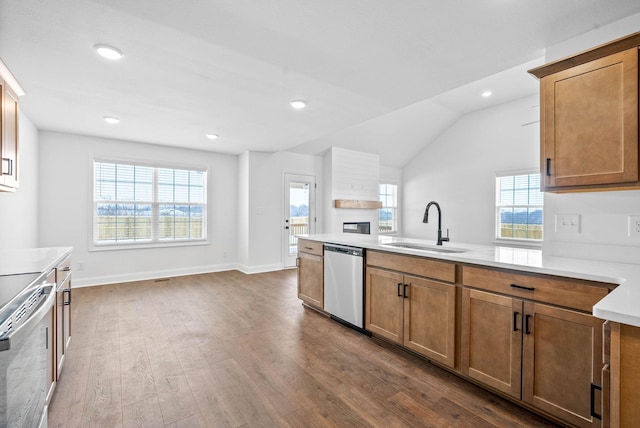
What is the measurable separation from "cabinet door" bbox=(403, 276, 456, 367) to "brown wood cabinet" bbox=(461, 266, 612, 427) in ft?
Answer: 0.31

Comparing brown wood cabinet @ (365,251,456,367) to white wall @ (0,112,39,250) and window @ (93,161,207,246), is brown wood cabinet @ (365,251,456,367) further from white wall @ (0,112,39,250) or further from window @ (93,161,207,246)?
window @ (93,161,207,246)

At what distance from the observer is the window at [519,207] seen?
578 cm

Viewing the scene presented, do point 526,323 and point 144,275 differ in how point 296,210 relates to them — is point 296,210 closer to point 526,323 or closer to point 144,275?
point 144,275

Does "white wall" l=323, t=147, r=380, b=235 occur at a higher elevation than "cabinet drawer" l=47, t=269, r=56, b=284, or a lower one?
higher

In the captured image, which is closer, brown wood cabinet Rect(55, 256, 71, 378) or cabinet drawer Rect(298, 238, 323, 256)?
brown wood cabinet Rect(55, 256, 71, 378)

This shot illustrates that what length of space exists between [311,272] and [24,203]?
3.66 metres

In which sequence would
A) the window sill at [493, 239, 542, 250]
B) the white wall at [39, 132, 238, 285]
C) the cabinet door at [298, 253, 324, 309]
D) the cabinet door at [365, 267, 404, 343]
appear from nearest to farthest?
1. the cabinet door at [365, 267, 404, 343]
2. the cabinet door at [298, 253, 324, 309]
3. the white wall at [39, 132, 238, 285]
4. the window sill at [493, 239, 542, 250]

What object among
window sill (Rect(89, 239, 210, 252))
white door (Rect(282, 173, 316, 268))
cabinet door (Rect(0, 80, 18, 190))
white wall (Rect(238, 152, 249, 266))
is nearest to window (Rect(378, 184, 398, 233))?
white door (Rect(282, 173, 316, 268))

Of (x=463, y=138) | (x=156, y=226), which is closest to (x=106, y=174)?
(x=156, y=226)

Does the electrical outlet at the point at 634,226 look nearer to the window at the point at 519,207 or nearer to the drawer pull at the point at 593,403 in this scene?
the drawer pull at the point at 593,403

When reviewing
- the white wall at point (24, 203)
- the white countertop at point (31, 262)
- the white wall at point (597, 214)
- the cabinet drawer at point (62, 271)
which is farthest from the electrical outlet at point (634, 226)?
the white wall at point (24, 203)

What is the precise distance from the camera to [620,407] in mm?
956

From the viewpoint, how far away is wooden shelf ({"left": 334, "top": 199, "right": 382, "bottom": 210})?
21.1 feet

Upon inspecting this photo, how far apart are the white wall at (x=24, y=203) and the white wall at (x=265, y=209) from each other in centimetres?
302
